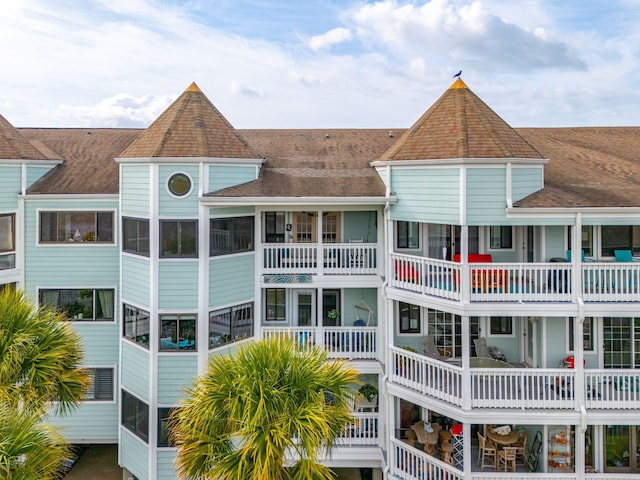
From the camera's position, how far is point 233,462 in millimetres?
8086

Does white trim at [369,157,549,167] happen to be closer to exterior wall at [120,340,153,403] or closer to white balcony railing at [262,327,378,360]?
white balcony railing at [262,327,378,360]

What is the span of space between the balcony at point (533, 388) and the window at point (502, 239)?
423 centimetres

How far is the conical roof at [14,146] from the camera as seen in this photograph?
1512 centimetres

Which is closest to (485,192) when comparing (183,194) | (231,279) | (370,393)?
(370,393)

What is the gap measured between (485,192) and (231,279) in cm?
838

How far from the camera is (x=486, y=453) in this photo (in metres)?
13.2

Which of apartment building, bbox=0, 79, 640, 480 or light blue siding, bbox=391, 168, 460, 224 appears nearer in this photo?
apartment building, bbox=0, 79, 640, 480

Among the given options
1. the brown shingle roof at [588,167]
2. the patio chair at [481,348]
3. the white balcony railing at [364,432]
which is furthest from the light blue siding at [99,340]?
the brown shingle roof at [588,167]

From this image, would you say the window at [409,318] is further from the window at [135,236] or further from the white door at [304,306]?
the window at [135,236]

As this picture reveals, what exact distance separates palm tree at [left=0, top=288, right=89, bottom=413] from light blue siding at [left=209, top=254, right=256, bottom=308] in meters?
4.20

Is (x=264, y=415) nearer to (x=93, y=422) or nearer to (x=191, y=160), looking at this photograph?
(x=191, y=160)

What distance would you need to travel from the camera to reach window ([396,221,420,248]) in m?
14.9

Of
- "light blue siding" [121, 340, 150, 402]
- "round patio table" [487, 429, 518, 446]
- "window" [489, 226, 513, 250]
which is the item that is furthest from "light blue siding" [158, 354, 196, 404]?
"window" [489, 226, 513, 250]

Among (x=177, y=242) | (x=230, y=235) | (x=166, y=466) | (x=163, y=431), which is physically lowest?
(x=166, y=466)
